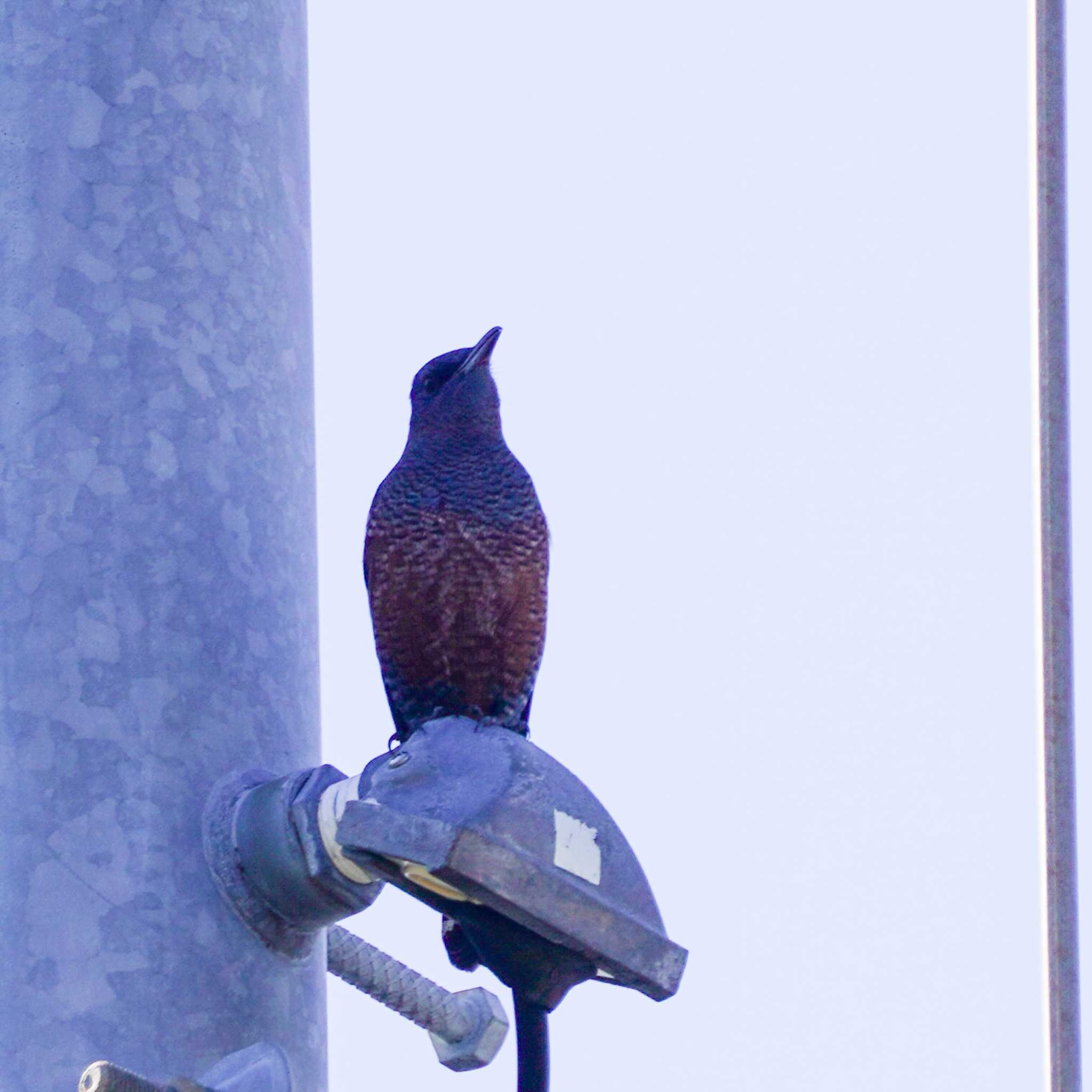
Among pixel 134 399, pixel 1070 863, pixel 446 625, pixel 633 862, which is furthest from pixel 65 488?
pixel 446 625

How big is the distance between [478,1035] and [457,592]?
1.17 meters

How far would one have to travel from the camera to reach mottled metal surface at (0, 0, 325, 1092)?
174cm

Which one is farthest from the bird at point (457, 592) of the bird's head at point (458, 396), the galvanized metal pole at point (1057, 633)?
the galvanized metal pole at point (1057, 633)

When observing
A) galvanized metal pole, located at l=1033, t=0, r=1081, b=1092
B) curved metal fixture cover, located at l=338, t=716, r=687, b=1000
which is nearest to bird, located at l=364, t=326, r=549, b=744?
galvanized metal pole, located at l=1033, t=0, r=1081, b=1092

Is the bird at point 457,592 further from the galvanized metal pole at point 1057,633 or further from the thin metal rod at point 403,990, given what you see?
the galvanized metal pole at point 1057,633

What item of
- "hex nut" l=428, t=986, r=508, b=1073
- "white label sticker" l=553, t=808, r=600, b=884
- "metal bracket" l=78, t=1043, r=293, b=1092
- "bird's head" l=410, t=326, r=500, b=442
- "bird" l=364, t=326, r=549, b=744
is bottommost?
"hex nut" l=428, t=986, r=508, b=1073

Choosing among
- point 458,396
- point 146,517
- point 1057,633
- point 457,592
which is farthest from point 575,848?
point 458,396

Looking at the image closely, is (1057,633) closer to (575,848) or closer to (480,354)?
(575,848)

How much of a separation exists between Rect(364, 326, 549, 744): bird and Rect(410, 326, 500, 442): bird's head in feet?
0.64

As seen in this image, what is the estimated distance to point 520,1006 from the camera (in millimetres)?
1767

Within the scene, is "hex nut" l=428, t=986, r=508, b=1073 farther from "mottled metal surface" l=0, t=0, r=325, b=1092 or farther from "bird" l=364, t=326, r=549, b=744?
"bird" l=364, t=326, r=549, b=744

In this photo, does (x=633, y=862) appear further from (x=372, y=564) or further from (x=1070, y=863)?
(x=372, y=564)

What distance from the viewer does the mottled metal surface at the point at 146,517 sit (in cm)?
174

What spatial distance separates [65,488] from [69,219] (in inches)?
11.1
